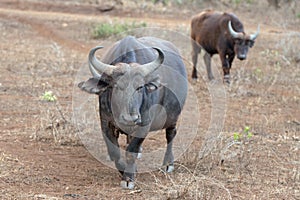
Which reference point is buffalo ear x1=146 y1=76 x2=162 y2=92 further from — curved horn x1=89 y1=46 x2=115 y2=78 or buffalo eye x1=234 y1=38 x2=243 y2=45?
buffalo eye x1=234 y1=38 x2=243 y2=45

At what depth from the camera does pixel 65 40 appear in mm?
16625

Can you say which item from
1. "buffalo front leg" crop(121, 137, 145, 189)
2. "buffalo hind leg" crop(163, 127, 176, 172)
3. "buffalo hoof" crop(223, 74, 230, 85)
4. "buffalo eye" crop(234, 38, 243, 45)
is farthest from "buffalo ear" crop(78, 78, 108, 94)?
"buffalo eye" crop(234, 38, 243, 45)

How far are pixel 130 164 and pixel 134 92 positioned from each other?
873mm

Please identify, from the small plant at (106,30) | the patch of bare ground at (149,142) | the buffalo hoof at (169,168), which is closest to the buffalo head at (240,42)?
the patch of bare ground at (149,142)

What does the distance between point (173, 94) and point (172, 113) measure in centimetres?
20

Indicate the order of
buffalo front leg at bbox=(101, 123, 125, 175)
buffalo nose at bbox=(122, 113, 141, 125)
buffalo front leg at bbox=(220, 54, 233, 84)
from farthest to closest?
buffalo front leg at bbox=(220, 54, 233, 84) < buffalo front leg at bbox=(101, 123, 125, 175) < buffalo nose at bbox=(122, 113, 141, 125)

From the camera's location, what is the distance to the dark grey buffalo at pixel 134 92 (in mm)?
5512

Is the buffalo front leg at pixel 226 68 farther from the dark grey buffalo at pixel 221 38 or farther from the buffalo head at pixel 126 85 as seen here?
the buffalo head at pixel 126 85

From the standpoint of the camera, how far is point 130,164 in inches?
237

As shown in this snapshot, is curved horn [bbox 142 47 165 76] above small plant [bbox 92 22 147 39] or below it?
above

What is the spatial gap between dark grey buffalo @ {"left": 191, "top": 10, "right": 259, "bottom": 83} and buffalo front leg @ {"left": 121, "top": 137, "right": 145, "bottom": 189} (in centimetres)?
635

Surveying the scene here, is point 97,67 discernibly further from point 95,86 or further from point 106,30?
point 106,30

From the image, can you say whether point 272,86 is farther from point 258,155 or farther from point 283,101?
point 258,155

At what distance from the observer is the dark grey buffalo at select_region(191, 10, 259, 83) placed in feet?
39.7
